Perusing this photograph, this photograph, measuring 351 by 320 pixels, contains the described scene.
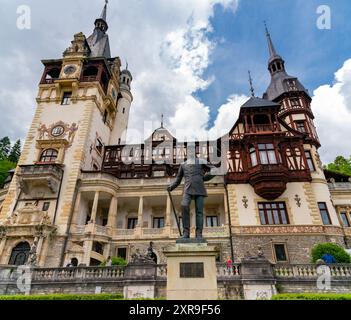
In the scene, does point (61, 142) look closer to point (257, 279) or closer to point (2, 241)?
point (2, 241)

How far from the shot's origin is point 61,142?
29062mm

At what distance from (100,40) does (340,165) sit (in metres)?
45.6

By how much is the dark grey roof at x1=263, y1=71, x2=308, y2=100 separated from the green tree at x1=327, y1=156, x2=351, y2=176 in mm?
14588

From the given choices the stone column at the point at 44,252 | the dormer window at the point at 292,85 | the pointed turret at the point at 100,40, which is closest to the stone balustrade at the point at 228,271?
the stone column at the point at 44,252

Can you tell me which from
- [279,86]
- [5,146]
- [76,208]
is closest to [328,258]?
[76,208]

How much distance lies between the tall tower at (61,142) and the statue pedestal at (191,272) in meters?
19.3

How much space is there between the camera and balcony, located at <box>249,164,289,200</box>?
23.9m

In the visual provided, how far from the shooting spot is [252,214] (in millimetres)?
24281

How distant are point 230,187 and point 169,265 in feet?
62.1

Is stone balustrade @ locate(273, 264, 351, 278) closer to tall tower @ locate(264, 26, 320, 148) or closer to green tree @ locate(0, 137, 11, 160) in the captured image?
tall tower @ locate(264, 26, 320, 148)

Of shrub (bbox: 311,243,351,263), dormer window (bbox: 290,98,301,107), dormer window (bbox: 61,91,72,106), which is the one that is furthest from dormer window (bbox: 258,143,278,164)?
dormer window (bbox: 61,91,72,106)

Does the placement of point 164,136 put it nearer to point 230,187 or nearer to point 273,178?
point 230,187

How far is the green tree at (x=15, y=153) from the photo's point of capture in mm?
58719
